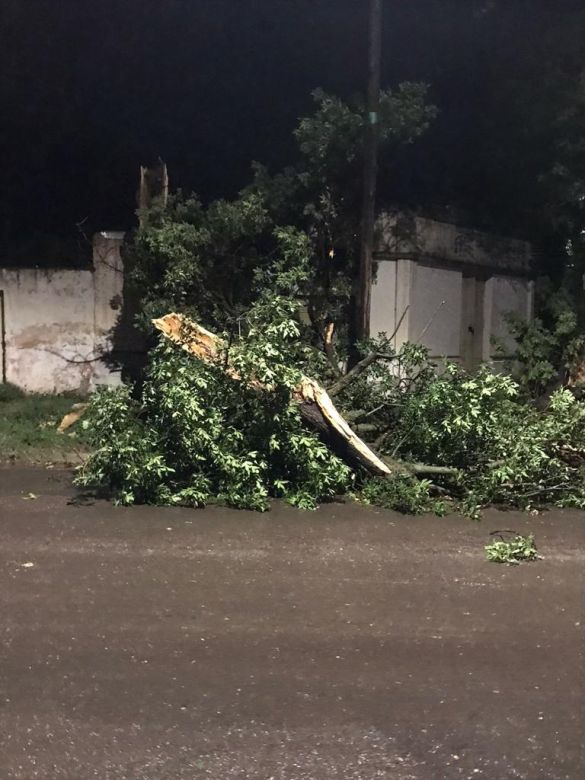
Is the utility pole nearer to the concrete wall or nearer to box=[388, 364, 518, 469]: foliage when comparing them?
box=[388, 364, 518, 469]: foliage

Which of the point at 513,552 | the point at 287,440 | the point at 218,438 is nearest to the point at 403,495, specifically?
the point at 287,440

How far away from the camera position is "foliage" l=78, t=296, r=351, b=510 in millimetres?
6875

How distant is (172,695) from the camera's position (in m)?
3.63

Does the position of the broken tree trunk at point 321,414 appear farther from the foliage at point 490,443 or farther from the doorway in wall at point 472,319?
the doorway in wall at point 472,319

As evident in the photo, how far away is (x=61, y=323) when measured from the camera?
12117 millimetres

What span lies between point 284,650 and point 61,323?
9067 mm

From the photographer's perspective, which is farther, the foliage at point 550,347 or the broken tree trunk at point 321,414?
the foliage at point 550,347

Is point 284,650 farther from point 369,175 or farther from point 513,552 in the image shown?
point 369,175

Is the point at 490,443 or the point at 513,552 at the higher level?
the point at 490,443

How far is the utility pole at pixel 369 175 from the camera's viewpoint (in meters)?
10.0

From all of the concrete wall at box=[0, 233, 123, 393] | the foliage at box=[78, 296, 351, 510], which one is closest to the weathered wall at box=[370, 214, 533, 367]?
the foliage at box=[78, 296, 351, 510]

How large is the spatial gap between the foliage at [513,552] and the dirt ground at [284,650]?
16cm

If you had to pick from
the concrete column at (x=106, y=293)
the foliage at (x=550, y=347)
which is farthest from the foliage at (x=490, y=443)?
the concrete column at (x=106, y=293)

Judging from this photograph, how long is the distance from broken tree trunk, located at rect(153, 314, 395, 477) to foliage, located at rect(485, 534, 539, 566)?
5.19 ft
